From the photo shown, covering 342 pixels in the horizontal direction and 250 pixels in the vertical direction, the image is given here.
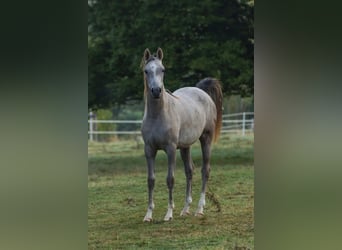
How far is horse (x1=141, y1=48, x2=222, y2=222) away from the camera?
3.84 metres

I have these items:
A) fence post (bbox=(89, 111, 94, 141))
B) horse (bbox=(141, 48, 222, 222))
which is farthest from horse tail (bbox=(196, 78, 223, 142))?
fence post (bbox=(89, 111, 94, 141))

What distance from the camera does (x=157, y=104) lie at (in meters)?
3.84

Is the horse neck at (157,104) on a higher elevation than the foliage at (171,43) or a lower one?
lower

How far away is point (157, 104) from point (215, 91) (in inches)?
15.0

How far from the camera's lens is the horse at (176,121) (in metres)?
3.84

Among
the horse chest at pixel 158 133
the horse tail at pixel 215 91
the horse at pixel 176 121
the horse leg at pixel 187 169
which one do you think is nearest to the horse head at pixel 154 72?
the horse at pixel 176 121

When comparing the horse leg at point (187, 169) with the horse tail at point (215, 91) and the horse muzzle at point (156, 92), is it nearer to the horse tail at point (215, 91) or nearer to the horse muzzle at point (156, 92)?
the horse tail at point (215, 91)

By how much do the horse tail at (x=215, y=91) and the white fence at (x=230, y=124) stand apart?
0.03 m

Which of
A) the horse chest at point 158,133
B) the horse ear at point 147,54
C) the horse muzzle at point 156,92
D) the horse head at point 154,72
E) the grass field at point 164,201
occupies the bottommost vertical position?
the grass field at point 164,201

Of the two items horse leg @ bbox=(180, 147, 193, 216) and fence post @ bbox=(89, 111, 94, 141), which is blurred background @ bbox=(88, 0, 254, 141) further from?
horse leg @ bbox=(180, 147, 193, 216)

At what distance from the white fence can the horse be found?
0.05 meters
